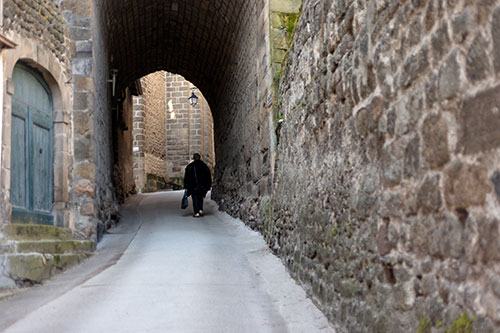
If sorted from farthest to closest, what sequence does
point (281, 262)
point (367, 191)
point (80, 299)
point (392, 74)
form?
point (281, 262) → point (80, 299) → point (367, 191) → point (392, 74)

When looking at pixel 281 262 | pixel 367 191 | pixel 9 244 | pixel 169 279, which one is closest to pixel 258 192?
pixel 281 262

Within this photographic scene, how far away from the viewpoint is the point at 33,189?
629 cm

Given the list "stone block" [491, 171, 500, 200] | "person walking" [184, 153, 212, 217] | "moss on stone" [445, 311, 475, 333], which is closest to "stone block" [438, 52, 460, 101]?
"stone block" [491, 171, 500, 200]

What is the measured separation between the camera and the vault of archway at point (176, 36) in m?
9.56


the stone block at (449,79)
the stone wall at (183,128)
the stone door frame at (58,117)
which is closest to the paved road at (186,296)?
the stone door frame at (58,117)

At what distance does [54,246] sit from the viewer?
593cm

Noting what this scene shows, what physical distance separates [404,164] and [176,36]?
33.8ft

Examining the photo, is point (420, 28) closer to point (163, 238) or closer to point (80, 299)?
point (80, 299)

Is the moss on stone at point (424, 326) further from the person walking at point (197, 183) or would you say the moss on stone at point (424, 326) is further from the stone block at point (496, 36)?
the person walking at point (197, 183)

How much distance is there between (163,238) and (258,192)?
155cm

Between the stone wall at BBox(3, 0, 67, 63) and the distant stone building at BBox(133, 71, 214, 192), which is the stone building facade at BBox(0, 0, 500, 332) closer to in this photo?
the stone wall at BBox(3, 0, 67, 63)

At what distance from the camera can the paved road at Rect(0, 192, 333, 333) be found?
3.61m

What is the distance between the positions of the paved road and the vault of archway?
4.15 meters

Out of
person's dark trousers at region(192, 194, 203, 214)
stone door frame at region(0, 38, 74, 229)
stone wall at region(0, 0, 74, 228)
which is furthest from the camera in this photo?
person's dark trousers at region(192, 194, 203, 214)
